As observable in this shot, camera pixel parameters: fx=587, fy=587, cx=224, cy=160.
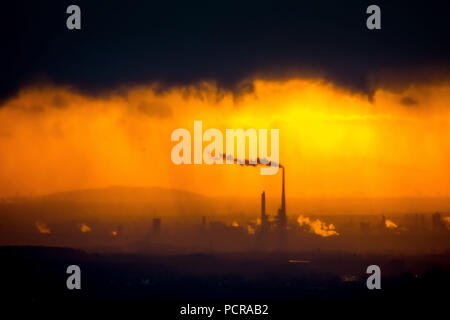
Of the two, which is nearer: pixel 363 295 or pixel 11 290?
pixel 11 290

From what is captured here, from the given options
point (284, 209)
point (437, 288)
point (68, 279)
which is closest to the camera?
point (284, 209)
